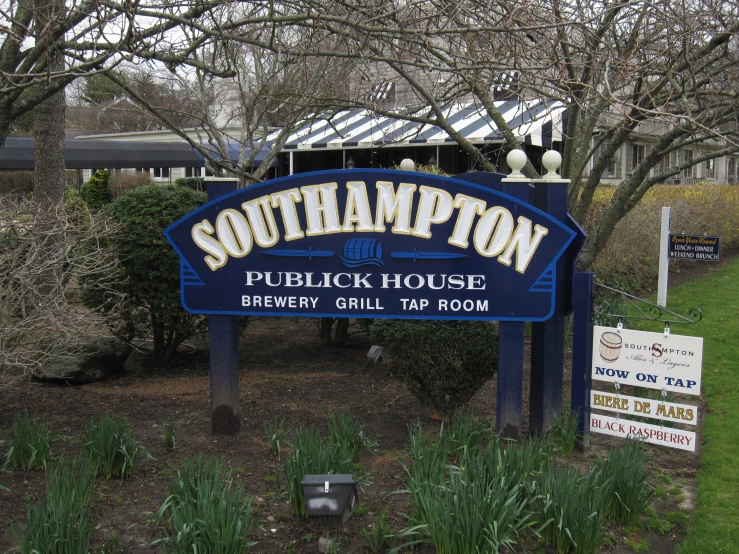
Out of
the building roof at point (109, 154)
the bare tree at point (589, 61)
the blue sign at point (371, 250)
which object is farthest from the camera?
the building roof at point (109, 154)

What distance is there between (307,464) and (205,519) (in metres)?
0.76

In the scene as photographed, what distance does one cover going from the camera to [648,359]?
18.4 feet

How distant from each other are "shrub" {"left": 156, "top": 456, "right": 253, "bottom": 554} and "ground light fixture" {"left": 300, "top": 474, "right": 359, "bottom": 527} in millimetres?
315

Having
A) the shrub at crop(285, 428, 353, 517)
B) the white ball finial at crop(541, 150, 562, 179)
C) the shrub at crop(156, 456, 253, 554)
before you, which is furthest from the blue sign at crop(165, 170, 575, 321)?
the shrub at crop(156, 456, 253, 554)

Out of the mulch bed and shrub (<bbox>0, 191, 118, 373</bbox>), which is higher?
shrub (<bbox>0, 191, 118, 373</bbox>)

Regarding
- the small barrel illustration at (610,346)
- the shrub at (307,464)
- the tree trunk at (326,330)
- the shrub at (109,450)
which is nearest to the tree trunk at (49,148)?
the tree trunk at (326,330)

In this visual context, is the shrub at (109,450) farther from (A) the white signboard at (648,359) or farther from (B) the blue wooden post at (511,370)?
(A) the white signboard at (648,359)

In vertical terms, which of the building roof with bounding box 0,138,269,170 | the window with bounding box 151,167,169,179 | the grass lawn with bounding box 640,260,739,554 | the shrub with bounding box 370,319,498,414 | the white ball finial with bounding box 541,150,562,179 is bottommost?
the grass lawn with bounding box 640,260,739,554

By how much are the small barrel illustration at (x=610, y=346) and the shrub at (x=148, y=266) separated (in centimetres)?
398

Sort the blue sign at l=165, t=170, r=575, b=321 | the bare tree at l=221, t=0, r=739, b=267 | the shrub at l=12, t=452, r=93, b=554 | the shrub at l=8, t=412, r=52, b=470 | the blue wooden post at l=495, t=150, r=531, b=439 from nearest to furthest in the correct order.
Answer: the shrub at l=12, t=452, r=93, b=554 < the shrub at l=8, t=412, r=52, b=470 < the blue sign at l=165, t=170, r=575, b=321 < the blue wooden post at l=495, t=150, r=531, b=439 < the bare tree at l=221, t=0, r=739, b=267

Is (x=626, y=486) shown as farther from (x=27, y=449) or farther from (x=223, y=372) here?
(x=27, y=449)

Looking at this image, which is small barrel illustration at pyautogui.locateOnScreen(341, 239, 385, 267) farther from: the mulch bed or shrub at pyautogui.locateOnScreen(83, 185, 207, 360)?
shrub at pyautogui.locateOnScreen(83, 185, 207, 360)

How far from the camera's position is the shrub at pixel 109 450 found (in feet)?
15.9

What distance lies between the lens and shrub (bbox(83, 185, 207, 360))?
748cm
